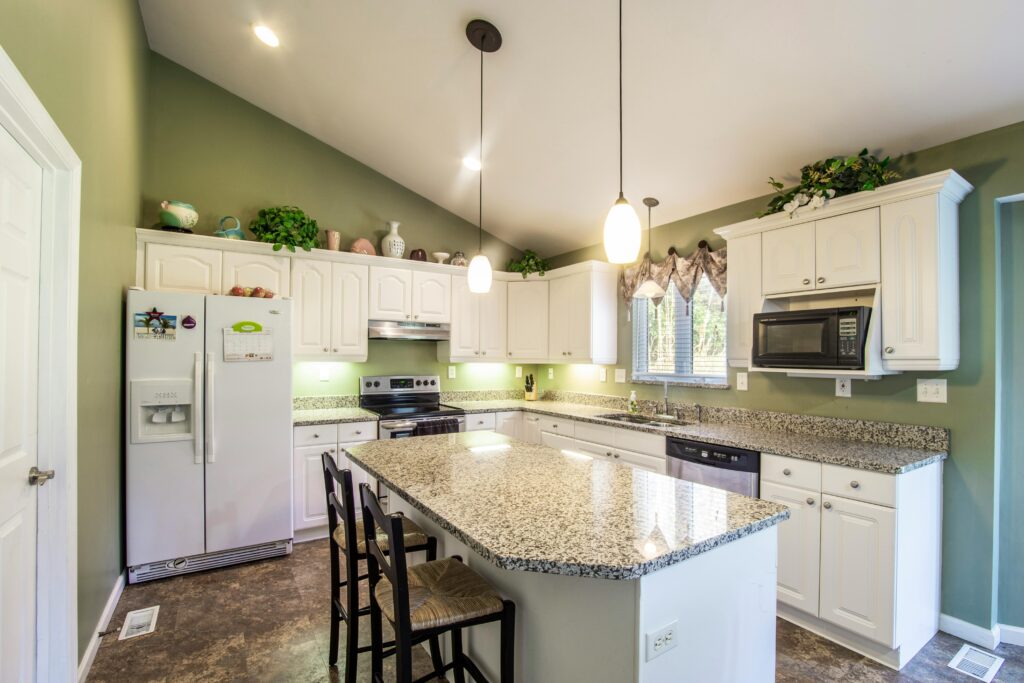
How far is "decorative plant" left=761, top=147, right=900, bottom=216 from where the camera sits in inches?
90.7

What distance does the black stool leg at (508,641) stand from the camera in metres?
1.29

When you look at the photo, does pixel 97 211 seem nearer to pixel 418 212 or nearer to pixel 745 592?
pixel 418 212

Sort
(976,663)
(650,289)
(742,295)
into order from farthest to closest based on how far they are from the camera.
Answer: (650,289) < (742,295) < (976,663)

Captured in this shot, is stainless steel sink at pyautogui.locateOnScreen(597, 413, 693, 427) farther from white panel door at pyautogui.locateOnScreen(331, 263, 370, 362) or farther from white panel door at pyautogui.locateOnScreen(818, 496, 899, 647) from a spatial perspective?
white panel door at pyautogui.locateOnScreen(331, 263, 370, 362)

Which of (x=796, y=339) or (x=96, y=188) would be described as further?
(x=796, y=339)

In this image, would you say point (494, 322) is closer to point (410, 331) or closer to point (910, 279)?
point (410, 331)

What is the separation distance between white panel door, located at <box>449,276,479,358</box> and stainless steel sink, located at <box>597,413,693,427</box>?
4.69 ft

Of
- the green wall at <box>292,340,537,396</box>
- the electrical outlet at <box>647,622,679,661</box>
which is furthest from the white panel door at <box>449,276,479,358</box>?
the electrical outlet at <box>647,622,679,661</box>

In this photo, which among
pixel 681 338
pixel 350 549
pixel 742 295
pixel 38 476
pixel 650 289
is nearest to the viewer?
pixel 38 476

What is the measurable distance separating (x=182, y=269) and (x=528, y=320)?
9.25ft

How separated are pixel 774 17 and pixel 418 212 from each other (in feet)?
10.4

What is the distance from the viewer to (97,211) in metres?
2.10

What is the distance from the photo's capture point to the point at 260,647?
6.97ft

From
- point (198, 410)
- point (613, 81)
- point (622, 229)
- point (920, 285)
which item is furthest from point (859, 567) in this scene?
point (198, 410)
